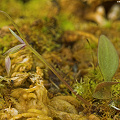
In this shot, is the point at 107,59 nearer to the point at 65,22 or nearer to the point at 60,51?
the point at 60,51

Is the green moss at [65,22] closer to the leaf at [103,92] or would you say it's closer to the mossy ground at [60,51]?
the mossy ground at [60,51]

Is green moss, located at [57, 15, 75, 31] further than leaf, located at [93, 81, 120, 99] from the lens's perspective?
Yes

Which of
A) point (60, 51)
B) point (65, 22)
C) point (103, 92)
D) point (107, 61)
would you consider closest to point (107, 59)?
point (107, 61)

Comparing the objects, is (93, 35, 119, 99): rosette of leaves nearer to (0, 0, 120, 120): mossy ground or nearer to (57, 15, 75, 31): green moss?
(0, 0, 120, 120): mossy ground

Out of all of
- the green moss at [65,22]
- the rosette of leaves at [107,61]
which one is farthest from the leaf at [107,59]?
the green moss at [65,22]

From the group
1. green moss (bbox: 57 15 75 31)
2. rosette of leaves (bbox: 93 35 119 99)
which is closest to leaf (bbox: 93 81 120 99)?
rosette of leaves (bbox: 93 35 119 99)
